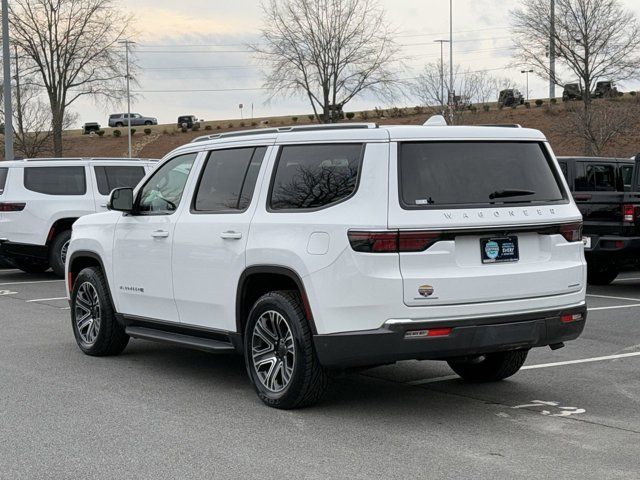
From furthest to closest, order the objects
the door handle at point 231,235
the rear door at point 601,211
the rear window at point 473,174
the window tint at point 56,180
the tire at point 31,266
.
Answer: the tire at point 31,266 < the window tint at point 56,180 < the rear door at point 601,211 < the door handle at point 231,235 < the rear window at point 473,174

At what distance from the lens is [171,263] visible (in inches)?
296

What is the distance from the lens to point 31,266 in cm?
1723

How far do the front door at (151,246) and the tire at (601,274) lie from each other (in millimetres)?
8745

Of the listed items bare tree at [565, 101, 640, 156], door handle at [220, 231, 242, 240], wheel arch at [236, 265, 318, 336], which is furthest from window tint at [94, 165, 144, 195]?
bare tree at [565, 101, 640, 156]

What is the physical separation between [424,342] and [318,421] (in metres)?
0.91

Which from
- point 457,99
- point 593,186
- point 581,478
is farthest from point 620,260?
point 457,99

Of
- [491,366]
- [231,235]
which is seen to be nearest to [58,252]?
[231,235]

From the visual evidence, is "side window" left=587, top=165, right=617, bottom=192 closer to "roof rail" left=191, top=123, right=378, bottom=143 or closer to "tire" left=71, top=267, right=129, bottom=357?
"tire" left=71, top=267, right=129, bottom=357

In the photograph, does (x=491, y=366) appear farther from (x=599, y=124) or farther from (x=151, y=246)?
(x=599, y=124)

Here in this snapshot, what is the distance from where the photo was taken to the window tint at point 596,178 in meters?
15.2

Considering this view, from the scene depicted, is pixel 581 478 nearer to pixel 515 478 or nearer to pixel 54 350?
pixel 515 478

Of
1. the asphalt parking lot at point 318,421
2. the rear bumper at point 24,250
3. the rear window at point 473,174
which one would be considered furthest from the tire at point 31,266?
the rear window at point 473,174

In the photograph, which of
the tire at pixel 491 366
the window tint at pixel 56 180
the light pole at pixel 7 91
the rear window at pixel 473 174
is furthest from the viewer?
the light pole at pixel 7 91

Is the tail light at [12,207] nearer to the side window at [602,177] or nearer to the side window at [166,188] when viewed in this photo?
the side window at [166,188]
